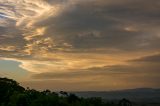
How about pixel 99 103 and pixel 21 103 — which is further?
pixel 21 103

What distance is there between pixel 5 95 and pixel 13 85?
3.12 metres

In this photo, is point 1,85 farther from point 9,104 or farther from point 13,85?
point 9,104

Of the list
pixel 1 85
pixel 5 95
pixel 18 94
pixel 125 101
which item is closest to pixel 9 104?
pixel 18 94

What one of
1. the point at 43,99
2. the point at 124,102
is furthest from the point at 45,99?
the point at 124,102

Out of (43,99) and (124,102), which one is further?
(43,99)

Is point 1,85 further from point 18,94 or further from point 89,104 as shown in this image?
point 89,104

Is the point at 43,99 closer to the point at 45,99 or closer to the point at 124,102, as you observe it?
the point at 45,99

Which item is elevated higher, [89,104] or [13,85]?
[13,85]

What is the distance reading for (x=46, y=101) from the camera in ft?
83.9

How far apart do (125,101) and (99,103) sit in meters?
1.50

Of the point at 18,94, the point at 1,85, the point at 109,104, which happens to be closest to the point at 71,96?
the point at 109,104

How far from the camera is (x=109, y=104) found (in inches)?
934

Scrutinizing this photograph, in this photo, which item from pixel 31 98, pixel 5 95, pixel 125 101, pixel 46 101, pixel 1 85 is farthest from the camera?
pixel 1 85

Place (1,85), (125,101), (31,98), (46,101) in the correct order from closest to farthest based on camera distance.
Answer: (125,101) < (46,101) < (31,98) < (1,85)
